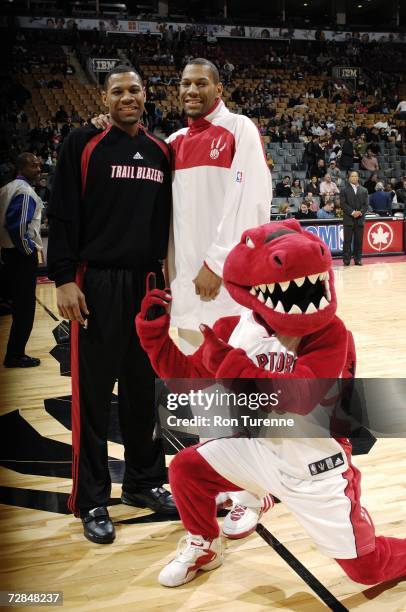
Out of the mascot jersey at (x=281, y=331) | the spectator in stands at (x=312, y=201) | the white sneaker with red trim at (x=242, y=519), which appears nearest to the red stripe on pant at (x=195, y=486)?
the mascot jersey at (x=281, y=331)

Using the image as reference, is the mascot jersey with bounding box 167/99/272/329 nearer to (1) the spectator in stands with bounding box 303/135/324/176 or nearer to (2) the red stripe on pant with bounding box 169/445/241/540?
(2) the red stripe on pant with bounding box 169/445/241/540

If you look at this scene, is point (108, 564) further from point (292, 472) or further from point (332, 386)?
point (332, 386)

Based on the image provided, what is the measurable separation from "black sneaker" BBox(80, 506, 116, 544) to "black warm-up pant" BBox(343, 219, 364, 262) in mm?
8401

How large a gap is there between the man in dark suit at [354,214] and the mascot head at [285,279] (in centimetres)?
Answer: 874

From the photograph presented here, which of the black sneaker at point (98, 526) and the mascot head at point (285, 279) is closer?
the mascot head at point (285, 279)

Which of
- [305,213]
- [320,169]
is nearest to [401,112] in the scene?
[320,169]

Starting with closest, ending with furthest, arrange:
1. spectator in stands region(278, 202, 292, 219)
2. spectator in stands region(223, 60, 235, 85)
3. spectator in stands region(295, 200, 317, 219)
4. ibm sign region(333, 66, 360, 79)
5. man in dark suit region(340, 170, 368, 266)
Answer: man in dark suit region(340, 170, 368, 266) → spectator in stands region(278, 202, 292, 219) → spectator in stands region(295, 200, 317, 219) → spectator in stands region(223, 60, 235, 85) → ibm sign region(333, 66, 360, 79)

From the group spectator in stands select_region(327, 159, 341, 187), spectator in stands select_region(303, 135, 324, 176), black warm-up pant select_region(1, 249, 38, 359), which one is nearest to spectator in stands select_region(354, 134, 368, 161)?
spectator in stands select_region(327, 159, 341, 187)

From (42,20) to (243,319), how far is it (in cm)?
1969

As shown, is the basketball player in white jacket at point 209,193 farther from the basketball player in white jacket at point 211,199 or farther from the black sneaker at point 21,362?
the black sneaker at point 21,362

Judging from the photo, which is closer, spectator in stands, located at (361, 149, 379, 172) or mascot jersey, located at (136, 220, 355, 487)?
mascot jersey, located at (136, 220, 355, 487)

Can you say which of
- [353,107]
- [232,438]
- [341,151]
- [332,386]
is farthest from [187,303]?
[353,107]

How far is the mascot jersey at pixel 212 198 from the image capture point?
2260 millimetres

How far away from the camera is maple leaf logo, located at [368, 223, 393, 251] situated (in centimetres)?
1143
